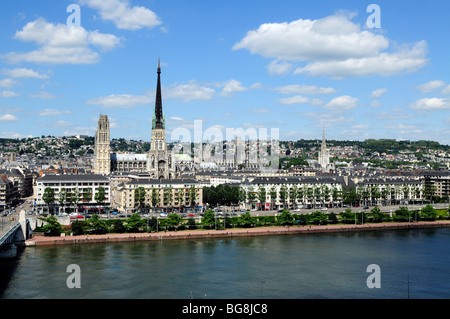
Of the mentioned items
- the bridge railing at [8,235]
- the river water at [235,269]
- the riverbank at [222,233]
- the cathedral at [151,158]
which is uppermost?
the cathedral at [151,158]

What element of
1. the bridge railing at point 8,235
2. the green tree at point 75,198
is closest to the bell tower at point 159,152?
the green tree at point 75,198

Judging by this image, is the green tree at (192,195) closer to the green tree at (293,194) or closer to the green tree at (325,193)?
the green tree at (293,194)

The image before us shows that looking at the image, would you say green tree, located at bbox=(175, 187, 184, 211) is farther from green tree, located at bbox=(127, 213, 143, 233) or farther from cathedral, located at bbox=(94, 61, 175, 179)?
cathedral, located at bbox=(94, 61, 175, 179)

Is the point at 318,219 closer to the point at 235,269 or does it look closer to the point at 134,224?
the point at 134,224

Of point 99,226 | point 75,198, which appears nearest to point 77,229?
point 99,226

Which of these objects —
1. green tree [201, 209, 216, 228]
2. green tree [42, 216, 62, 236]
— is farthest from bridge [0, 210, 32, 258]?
green tree [201, 209, 216, 228]
